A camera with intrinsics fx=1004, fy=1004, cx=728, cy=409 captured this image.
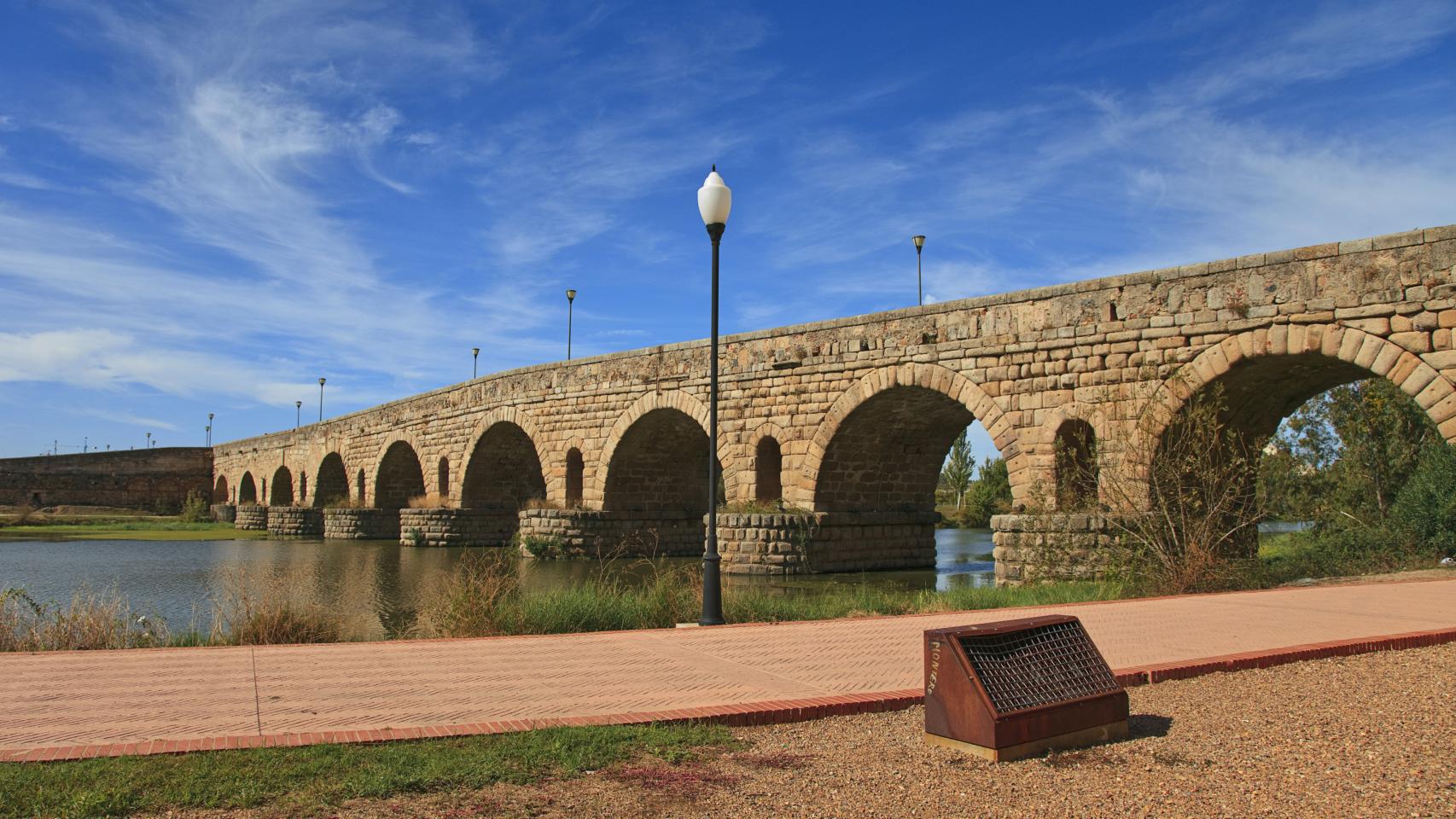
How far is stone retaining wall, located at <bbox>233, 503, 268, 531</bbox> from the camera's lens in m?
42.9

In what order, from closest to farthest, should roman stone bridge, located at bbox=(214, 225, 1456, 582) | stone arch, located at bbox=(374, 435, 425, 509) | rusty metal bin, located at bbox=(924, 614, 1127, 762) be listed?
rusty metal bin, located at bbox=(924, 614, 1127, 762) → roman stone bridge, located at bbox=(214, 225, 1456, 582) → stone arch, located at bbox=(374, 435, 425, 509)

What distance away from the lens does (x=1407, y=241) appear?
11875 mm

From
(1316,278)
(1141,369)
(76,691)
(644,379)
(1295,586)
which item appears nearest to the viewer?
(76,691)

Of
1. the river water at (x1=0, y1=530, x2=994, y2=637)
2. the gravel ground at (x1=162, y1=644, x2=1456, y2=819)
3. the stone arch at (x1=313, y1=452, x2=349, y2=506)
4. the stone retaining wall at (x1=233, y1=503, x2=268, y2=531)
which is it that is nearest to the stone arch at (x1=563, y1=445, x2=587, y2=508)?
the river water at (x1=0, y1=530, x2=994, y2=637)

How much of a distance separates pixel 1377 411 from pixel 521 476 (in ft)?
75.8

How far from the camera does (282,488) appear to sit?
5031 centimetres

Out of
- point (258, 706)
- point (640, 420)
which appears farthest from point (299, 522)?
point (258, 706)

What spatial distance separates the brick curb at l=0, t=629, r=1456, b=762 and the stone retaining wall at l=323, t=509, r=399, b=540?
31.5 m

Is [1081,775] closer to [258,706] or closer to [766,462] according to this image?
[258,706]

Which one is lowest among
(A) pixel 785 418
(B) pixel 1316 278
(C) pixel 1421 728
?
(C) pixel 1421 728

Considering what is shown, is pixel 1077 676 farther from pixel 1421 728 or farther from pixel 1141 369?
pixel 1141 369

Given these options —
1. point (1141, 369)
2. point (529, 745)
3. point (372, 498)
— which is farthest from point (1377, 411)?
point (372, 498)

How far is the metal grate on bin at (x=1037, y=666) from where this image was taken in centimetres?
455

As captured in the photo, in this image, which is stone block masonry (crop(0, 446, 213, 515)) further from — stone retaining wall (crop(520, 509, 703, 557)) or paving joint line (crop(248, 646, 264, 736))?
paving joint line (crop(248, 646, 264, 736))
